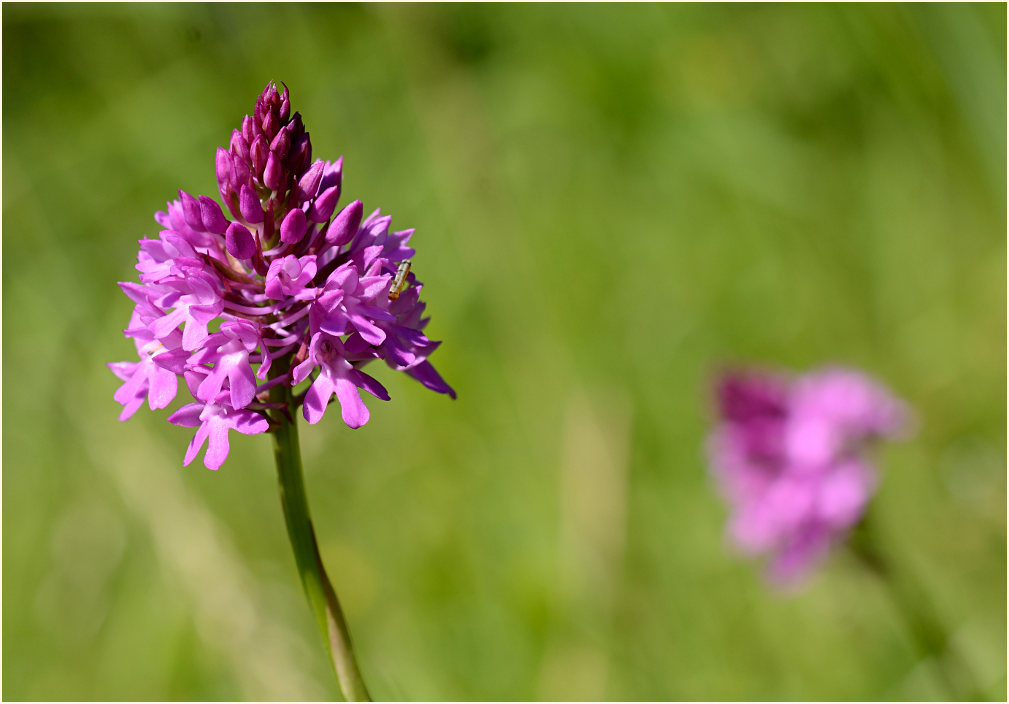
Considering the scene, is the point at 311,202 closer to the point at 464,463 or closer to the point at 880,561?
the point at 880,561

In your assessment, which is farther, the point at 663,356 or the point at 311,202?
the point at 663,356

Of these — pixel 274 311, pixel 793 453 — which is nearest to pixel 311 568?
pixel 274 311

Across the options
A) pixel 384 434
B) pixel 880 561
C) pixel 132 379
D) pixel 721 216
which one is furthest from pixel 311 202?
pixel 721 216

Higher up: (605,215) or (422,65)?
(422,65)

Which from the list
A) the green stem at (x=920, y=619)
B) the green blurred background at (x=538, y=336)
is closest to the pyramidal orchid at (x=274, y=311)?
the green blurred background at (x=538, y=336)

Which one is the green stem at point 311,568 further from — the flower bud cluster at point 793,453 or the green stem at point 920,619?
the flower bud cluster at point 793,453

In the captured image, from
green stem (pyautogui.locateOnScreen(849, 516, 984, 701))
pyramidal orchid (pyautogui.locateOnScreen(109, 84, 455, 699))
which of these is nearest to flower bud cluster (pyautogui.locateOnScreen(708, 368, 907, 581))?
green stem (pyautogui.locateOnScreen(849, 516, 984, 701))
